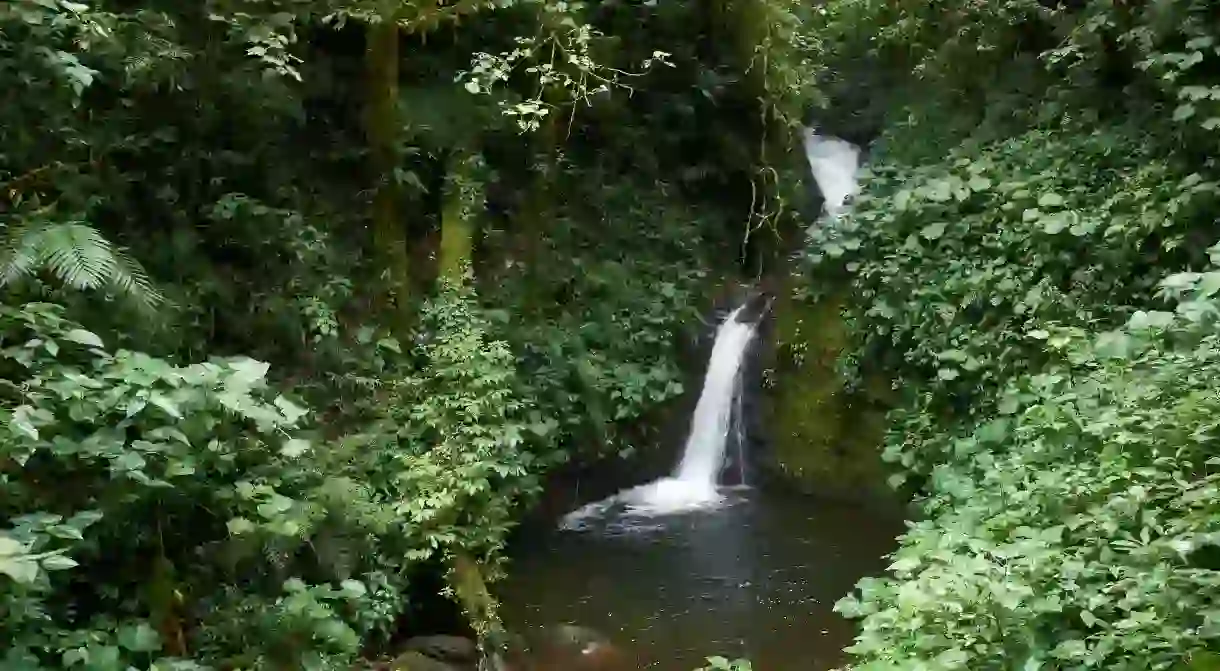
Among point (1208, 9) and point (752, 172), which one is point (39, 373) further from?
point (752, 172)

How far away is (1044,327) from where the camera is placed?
6.66 m

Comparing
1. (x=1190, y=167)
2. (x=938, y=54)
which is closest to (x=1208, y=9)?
(x=1190, y=167)

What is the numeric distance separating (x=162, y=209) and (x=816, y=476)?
653cm

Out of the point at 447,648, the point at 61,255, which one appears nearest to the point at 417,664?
the point at 447,648

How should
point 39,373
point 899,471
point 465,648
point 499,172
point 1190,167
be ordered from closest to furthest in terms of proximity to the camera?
1. point 39,373
2. point 465,648
3. point 1190,167
4. point 899,471
5. point 499,172

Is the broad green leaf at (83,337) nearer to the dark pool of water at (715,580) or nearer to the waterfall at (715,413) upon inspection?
the dark pool of water at (715,580)

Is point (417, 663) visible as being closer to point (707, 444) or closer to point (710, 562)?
point (710, 562)

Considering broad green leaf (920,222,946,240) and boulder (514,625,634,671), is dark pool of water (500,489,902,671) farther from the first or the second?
broad green leaf (920,222,946,240)

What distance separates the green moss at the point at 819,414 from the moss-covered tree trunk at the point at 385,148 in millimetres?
4234

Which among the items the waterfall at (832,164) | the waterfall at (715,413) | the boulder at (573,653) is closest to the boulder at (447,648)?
the boulder at (573,653)

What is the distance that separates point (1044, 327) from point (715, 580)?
3312mm

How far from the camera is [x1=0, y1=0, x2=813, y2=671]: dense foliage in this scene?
4.05m

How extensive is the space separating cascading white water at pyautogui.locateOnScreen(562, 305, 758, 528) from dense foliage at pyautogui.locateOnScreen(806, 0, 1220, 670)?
1477 millimetres

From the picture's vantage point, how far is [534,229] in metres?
9.11
